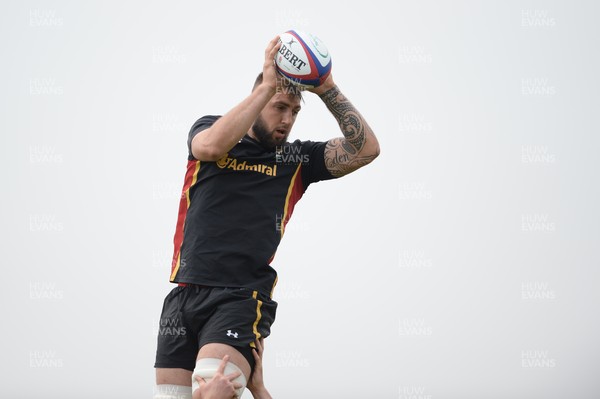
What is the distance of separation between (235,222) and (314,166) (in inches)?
34.7

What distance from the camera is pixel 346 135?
595 centimetres

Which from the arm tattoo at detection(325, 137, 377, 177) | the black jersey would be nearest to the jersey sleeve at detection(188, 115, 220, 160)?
the black jersey

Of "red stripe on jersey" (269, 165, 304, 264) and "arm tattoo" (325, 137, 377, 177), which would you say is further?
"arm tattoo" (325, 137, 377, 177)

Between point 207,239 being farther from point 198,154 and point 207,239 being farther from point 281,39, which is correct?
point 281,39

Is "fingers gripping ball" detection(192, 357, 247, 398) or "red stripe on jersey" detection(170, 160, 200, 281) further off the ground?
"red stripe on jersey" detection(170, 160, 200, 281)

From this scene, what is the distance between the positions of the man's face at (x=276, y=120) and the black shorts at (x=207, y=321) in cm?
116

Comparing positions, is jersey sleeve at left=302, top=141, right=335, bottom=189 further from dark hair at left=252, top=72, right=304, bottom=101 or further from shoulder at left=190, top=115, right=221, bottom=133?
shoulder at left=190, top=115, right=221, bottom=133

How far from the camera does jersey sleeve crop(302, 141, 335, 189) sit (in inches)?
243

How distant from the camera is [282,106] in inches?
229

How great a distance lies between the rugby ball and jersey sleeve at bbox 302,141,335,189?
0.74 meters

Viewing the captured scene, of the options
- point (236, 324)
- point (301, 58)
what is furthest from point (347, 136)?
point (236, 324)

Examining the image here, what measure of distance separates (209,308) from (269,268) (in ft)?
1.88

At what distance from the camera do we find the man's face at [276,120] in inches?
228

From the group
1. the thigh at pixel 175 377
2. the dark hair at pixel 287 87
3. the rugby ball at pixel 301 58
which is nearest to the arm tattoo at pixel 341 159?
the dark hair at pixel 287 87
